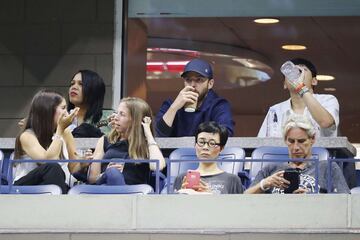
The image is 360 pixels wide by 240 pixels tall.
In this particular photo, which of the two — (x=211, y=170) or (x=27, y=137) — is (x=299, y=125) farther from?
(x=27, y=137)

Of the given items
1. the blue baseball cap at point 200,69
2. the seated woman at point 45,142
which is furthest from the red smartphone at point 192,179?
the blue baseball cap at point 200,69

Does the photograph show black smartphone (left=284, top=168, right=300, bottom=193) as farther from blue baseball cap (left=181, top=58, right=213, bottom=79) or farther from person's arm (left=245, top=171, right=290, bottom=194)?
blue baseball cap (left=181, top=58, right=213, bottom=79)

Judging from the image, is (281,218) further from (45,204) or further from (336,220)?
(45,204)

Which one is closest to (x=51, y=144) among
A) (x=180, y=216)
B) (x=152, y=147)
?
(x=152, y=147)

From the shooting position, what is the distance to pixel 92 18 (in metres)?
17.5

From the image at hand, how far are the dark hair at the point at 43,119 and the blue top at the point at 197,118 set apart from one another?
124 cm

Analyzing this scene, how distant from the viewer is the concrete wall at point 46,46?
57.2 ft

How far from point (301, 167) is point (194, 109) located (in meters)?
1.98

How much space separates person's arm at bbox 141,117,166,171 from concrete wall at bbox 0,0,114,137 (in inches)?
159

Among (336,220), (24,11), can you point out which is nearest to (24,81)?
(24,11)

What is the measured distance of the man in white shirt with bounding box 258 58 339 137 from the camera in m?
13.7

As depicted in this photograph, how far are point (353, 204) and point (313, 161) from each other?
524mm

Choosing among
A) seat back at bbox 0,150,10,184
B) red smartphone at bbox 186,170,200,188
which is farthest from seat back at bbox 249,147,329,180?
seat back at bbox 0,150,10,184

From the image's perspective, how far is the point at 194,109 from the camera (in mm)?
14133
